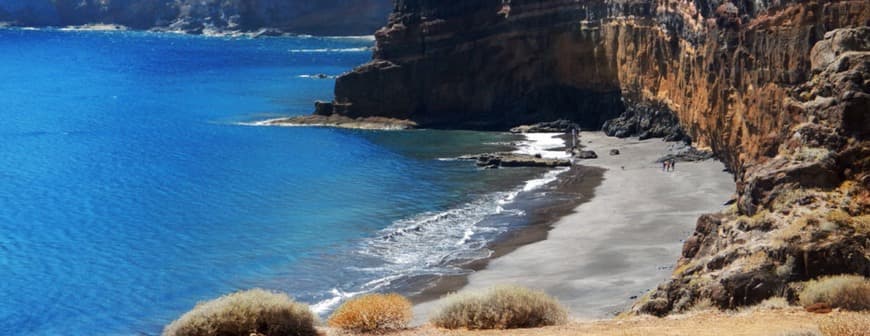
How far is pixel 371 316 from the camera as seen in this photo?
20547 millimetres

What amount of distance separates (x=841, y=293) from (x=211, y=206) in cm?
4175

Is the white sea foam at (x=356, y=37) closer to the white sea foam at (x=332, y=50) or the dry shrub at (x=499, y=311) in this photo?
the white sea foam at (x=332, y=50)

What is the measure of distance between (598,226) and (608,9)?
118ft

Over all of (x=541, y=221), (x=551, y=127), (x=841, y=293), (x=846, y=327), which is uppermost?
(x=846, y=327)

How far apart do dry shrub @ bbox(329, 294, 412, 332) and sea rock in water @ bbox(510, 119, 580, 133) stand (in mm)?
62858

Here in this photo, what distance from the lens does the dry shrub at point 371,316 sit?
20.5 meters

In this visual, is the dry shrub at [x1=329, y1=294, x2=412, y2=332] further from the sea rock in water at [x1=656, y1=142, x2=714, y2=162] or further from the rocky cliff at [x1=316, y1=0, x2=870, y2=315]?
the sea rock in water at [x1=656, y1=142, x2=714, y2=162]

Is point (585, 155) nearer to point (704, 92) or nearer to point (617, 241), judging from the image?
point (704, 92)

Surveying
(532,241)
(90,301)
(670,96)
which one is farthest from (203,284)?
(670,96)

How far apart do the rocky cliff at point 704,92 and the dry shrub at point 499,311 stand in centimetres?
253

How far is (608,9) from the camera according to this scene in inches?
3260

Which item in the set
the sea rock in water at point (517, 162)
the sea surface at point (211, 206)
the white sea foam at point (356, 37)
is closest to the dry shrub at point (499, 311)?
the sea surface at point (211, 206)

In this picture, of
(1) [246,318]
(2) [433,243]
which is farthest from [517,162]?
(1) [246,318]

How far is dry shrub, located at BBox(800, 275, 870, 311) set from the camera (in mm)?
19781
